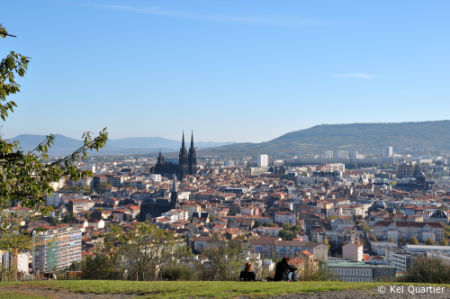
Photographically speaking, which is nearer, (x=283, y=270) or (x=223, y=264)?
(x=283, y=270)

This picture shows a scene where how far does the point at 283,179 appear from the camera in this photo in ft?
397

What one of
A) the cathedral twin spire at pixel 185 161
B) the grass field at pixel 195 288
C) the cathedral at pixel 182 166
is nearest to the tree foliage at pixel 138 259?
the grass field at pixel 195 288

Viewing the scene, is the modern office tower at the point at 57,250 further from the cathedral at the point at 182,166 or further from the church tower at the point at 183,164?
the church tower at the point at 183,164

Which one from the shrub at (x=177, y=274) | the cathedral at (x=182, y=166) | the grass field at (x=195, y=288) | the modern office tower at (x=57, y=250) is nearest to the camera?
the grass field at (x=195, y=288)

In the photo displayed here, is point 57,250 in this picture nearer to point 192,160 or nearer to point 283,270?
point 283,270

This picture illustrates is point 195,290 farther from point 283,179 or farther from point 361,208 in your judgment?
point 283,179

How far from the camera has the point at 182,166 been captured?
109312 mm

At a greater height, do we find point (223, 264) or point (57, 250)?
point (223, 264)

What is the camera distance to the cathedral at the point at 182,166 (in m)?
109

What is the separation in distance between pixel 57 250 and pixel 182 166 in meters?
72.8

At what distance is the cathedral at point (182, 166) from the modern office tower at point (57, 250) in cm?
6506

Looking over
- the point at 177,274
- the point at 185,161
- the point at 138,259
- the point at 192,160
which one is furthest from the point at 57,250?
the point at 192,160

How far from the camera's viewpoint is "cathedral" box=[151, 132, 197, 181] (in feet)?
356

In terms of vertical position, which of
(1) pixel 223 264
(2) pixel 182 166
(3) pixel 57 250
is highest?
(1) pixel 223 264
